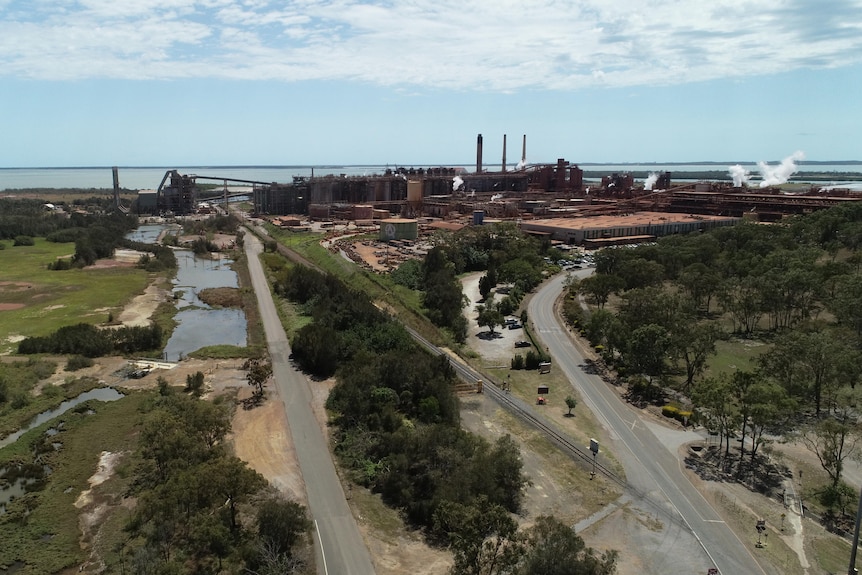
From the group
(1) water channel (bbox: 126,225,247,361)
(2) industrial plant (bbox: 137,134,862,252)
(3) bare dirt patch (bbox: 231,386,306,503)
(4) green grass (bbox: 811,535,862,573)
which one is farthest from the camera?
(2) industrial plant (bbox: 137,134,862,252)

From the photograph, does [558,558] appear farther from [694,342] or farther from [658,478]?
[694,342]

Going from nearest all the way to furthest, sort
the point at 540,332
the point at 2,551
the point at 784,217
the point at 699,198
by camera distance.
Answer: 1. the point at 2,551
2. the point at 540,332
3. the point at 784,217
4. the point at 699,198

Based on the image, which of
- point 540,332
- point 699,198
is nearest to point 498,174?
point 699,198

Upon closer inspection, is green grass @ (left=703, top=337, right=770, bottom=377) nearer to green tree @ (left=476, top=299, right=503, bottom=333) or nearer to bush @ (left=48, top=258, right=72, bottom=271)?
green tree @ (left=476, top=299, right=503, bottom=333)

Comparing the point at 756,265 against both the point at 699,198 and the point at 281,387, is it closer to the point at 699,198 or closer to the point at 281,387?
the point at 281,387


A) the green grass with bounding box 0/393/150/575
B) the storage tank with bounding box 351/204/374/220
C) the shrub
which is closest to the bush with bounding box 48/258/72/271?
the green grass with bounding box 0/393/150/575
